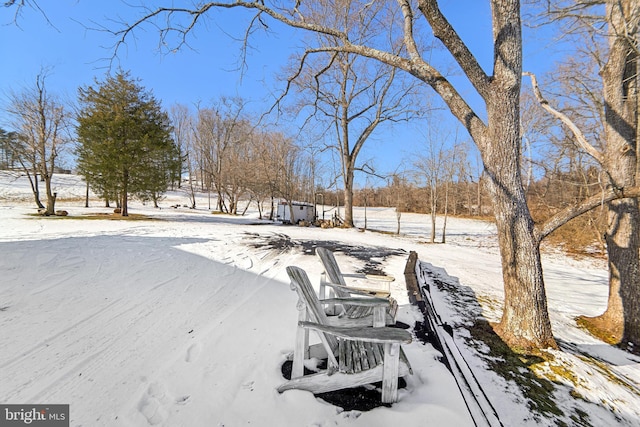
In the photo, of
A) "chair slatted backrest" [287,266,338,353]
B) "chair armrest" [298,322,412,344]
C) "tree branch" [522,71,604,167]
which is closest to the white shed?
"tree branch" [522,71,604,167]

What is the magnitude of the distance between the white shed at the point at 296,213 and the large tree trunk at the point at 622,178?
1720 centimetres

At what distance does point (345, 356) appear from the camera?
6.91 ft

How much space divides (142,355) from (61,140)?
20093mm

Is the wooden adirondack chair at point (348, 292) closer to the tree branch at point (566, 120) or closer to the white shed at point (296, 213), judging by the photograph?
the tree branch at point (566, 120)

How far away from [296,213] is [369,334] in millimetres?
18703

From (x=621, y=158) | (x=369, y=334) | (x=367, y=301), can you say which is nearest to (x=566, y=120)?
(x=621, y=158)

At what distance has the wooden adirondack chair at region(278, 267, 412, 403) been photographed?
1.78 meters

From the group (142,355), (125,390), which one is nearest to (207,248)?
(142,355)

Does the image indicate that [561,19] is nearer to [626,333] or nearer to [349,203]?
[626,333]

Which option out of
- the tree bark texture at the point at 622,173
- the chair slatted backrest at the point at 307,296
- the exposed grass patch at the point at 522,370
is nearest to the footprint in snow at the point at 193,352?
the chair slatted backrest at the point at 307,296

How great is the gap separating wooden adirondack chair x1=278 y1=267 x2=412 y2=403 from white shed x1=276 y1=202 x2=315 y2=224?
58.1ft

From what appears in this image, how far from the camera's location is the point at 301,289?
1.97 meters

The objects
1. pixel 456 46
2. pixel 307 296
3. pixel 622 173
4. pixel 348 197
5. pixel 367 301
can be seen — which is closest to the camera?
pixel 307 296

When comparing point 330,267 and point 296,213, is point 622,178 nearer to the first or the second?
point 330,267
